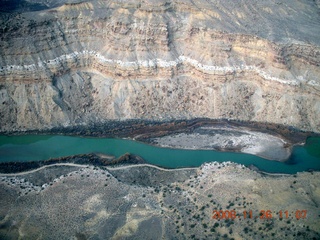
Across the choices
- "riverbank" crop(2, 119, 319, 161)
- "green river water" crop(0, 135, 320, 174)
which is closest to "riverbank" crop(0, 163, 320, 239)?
"green river water" crop(0, 135, 320, 174)

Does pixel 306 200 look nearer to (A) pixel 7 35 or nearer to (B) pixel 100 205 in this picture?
(B) pixel 100 205

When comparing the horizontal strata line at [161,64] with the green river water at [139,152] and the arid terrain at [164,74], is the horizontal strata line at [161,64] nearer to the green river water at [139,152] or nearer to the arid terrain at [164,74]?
the arid terrain at [164,74]

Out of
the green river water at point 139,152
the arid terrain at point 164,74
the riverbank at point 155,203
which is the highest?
the arid terrain at point 164,74

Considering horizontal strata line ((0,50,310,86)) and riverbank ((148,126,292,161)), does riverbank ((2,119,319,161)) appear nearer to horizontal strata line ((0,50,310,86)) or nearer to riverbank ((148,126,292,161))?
riverbank ((148,126,292,161))

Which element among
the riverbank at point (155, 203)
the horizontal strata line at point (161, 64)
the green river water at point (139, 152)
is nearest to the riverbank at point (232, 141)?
the green river water at point (139, 152)

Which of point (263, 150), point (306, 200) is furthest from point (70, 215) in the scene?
point (263, 150)
